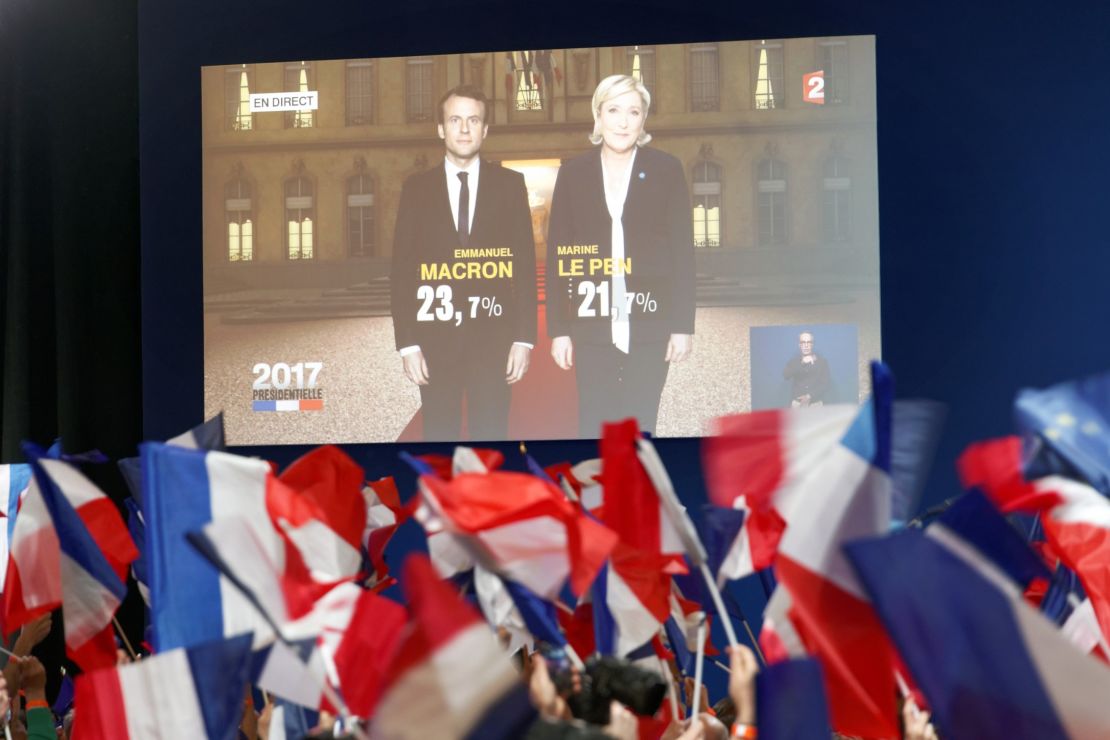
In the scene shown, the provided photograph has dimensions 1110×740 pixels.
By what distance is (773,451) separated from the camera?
93.0 inches

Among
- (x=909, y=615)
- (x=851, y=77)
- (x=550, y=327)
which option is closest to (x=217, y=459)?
(x=909, y=615)

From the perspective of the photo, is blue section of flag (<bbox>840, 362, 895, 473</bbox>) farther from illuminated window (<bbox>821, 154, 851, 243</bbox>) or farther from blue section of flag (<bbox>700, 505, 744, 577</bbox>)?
illuminated window (<bbox>821, 154, 851, 243</bbox>)

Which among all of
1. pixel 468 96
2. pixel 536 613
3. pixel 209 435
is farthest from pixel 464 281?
pixel 536 613

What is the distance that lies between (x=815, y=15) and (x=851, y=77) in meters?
0.31

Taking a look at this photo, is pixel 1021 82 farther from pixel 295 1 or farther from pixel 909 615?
pixel 909 615

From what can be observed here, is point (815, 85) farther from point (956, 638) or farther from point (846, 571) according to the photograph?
point (956, 638)

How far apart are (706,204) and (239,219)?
1978 millimetres

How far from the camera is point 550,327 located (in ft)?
18.0

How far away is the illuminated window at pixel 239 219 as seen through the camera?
566 centimetres

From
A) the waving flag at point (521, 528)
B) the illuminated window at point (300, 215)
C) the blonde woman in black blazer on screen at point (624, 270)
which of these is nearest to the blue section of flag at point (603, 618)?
the waving flag at point (521, 528)

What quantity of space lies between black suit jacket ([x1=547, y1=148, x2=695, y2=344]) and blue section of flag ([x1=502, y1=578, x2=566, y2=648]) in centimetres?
271

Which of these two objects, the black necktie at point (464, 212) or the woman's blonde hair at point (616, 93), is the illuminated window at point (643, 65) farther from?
the black necktie at point (464, 212)

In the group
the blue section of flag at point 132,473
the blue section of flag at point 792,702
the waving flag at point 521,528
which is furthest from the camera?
the blue section of flag at point 132,473

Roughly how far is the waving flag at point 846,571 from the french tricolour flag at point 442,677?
70 cm
